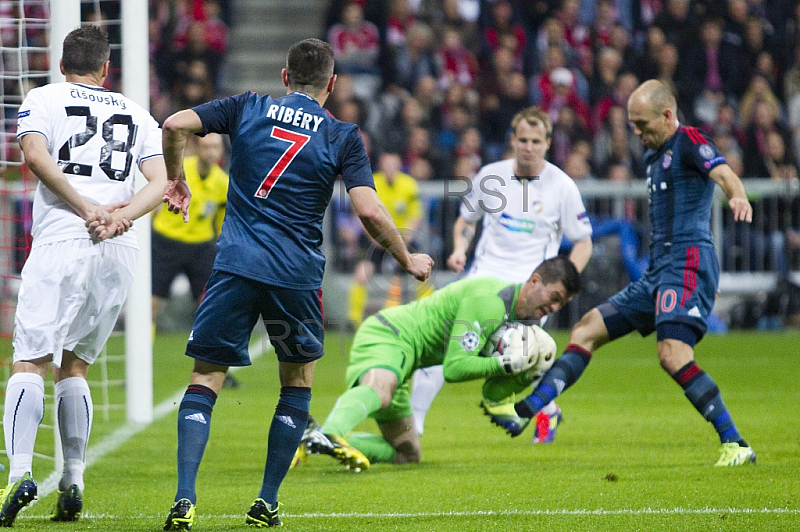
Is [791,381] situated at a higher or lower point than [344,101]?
lower

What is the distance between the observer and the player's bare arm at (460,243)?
7441 millimetres

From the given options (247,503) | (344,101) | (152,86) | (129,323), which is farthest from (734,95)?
(247,503)

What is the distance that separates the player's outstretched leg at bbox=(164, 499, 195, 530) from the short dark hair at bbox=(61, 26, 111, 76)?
A: 190 centimetres

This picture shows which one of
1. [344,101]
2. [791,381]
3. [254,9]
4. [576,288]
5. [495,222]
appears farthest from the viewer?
[254,9]

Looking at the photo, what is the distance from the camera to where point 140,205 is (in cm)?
472

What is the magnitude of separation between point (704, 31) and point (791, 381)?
8.23 m

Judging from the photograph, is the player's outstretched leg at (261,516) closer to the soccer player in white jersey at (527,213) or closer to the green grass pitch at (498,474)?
the green grass pitch at (498,474)

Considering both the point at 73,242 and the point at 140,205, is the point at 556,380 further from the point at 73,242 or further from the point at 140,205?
the point at 73,242

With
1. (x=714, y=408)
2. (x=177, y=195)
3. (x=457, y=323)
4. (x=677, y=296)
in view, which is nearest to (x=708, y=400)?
(x=714, y=408)

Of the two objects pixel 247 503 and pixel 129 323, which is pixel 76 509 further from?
pixel 129 323

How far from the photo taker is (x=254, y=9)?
19.9 m

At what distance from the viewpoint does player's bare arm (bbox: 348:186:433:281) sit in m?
4.32

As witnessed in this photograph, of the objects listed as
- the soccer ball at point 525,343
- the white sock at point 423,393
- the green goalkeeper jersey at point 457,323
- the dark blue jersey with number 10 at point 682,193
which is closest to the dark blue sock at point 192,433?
the green goalkeeper jersey at point 457,323

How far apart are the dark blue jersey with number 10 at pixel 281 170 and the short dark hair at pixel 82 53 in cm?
67
